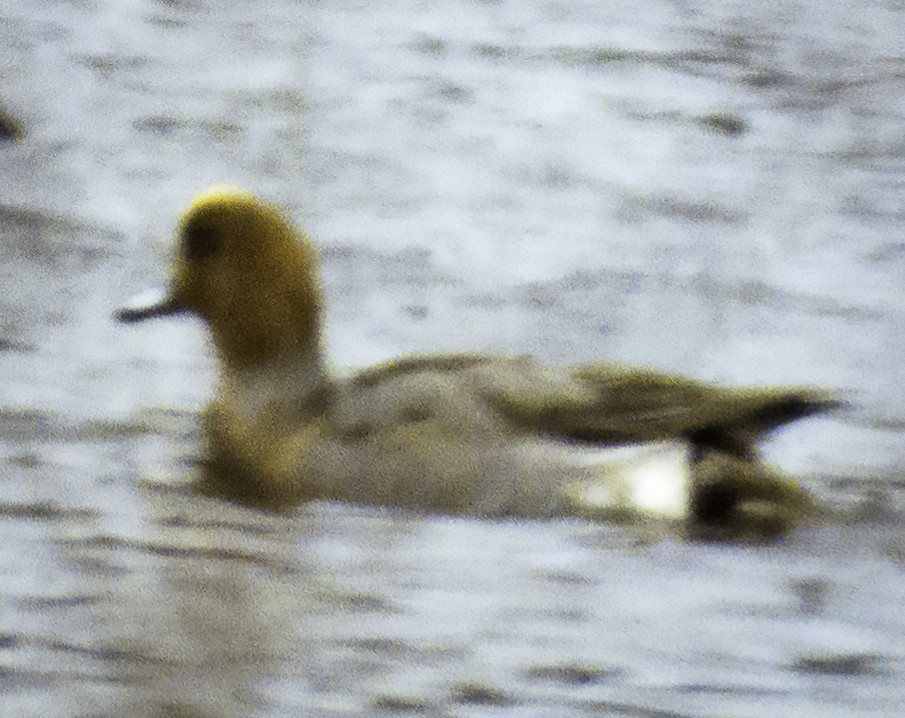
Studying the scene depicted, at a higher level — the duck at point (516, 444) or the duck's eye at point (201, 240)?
the duck's eye at point (201, 240)

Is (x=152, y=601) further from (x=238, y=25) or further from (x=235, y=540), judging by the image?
(x=238, y=25)

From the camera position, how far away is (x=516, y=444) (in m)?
2.36

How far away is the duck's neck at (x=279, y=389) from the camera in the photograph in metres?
2.47

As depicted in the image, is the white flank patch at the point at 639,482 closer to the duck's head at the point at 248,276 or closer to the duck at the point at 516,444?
the duck at the point at 516,444

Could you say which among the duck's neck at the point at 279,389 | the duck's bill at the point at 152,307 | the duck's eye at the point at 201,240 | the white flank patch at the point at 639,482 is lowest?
the white flank patch at the point at 639,482

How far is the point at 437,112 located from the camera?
13.5ft

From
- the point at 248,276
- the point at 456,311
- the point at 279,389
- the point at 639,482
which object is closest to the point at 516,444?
the point at 639,482

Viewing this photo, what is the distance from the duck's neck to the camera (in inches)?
97.1

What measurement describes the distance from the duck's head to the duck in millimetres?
24

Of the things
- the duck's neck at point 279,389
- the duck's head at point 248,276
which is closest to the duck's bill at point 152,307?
the duck's head at point 248,276

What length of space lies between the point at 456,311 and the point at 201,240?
0.96 meters

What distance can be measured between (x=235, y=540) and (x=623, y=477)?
662 mm

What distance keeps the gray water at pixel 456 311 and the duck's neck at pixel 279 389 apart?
0.16 m

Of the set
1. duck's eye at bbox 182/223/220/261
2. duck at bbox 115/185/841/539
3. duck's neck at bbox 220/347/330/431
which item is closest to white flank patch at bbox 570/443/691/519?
duck at bbox 115/185/841/539
